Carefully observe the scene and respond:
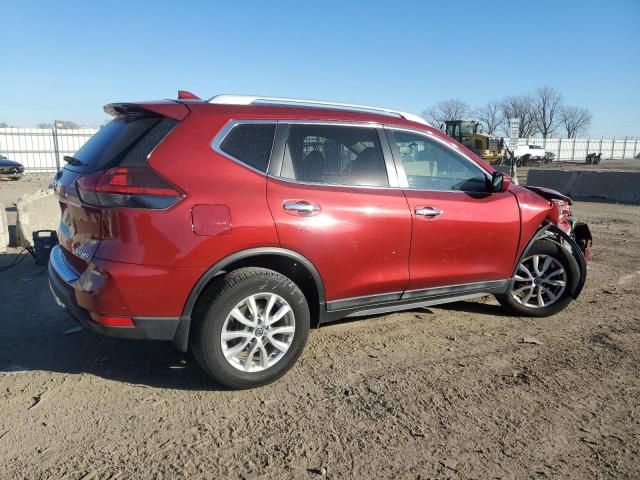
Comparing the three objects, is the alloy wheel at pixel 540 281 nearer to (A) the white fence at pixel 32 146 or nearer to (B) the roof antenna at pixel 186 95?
(B) the roof antenna at pixel 186 95

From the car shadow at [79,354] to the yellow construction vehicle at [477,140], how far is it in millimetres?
34838

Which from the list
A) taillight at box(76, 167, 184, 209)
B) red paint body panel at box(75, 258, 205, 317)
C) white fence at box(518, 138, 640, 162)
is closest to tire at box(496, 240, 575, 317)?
red paint body panel at box(75, 258, 205, 317)

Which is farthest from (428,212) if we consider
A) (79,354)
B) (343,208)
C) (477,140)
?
(477,140)

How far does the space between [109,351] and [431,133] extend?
312 cm

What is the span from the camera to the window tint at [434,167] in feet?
13.2

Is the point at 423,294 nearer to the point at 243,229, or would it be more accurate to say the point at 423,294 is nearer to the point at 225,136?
the point at 243,229

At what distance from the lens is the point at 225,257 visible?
124 inches

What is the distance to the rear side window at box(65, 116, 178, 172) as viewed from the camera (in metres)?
3.09

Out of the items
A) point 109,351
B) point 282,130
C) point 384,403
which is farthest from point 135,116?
point 384,403

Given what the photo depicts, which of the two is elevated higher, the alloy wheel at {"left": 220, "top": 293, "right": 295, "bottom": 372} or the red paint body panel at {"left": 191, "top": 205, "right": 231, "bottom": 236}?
the red paint body panel at {"left": 191, "top": 205, "right": 231, "bottom": 236}

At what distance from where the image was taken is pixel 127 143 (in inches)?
125

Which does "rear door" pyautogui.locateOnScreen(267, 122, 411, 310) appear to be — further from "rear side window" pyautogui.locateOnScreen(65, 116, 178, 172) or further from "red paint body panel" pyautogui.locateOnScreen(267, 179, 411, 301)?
"rear side window" pyautogui.locateOnScreen(65, 116, 178, 172)

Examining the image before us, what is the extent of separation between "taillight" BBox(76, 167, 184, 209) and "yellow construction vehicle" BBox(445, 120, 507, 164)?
117 ft

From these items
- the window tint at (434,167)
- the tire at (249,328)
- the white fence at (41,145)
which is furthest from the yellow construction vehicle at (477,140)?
the tire at (249,328)
